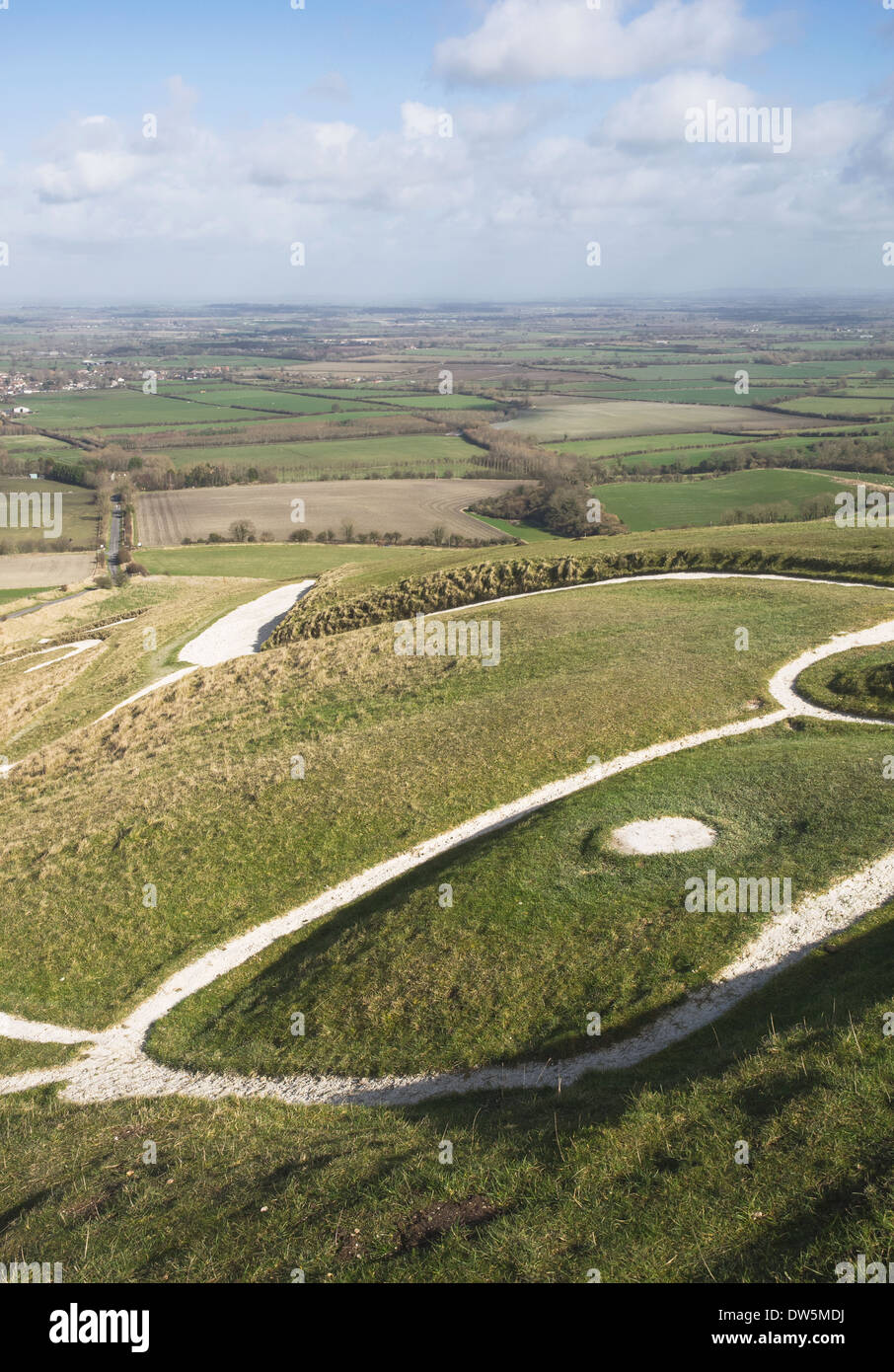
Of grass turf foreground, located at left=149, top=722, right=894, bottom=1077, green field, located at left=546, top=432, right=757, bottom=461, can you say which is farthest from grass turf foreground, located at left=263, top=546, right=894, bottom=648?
green field, located at left=546, top=432, right=757, bottom=461

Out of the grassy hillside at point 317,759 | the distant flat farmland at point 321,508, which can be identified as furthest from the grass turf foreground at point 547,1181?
the distant flat farmland at point 321,508

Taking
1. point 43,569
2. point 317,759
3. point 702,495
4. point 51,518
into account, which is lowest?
point 317,759

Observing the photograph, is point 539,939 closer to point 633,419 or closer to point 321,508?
point 321,508

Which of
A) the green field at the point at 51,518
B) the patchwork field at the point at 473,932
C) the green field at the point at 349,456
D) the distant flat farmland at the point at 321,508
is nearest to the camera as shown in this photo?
the patchwork field at the point at 473,932

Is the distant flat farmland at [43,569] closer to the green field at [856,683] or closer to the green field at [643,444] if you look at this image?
the green field at [643,444]

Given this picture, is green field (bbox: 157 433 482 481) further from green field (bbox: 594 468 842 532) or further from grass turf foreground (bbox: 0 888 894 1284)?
grass turf foreground (bbox: 0 888 894 1284)

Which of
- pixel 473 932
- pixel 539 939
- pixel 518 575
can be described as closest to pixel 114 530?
pixel 518 575
